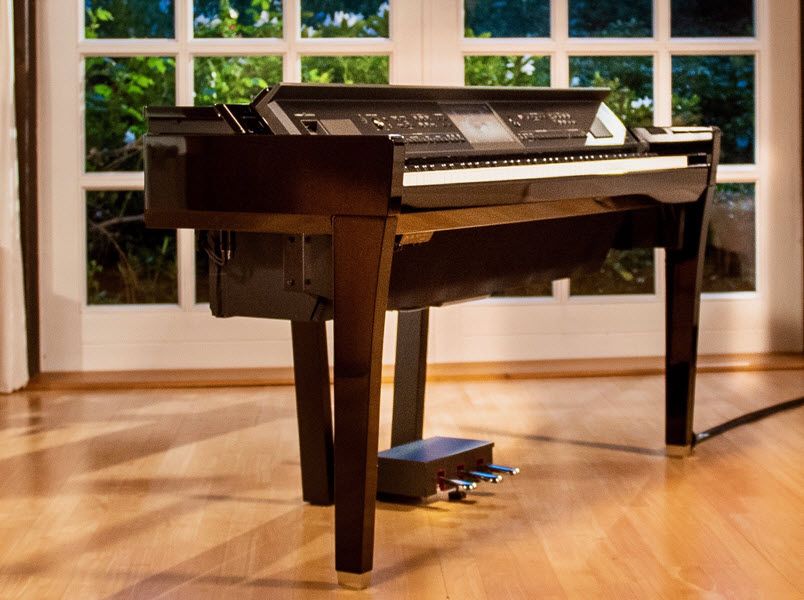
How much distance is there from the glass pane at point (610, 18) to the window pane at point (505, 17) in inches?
4.4

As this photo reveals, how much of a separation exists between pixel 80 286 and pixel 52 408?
650 mm

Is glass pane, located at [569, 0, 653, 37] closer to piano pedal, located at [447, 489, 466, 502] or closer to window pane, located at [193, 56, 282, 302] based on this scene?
window pane, located at [193, 56, 282, 302]

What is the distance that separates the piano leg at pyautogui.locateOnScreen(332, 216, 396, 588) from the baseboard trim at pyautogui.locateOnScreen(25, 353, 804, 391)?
211 centimetres

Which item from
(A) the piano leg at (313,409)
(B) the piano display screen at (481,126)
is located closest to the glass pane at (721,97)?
(B) the piano display screen at (481,126)

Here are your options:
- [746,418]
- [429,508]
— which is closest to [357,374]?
[429,508]

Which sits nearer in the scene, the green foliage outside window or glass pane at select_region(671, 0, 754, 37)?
the green foliage outside window

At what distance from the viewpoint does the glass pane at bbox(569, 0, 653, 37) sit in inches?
186

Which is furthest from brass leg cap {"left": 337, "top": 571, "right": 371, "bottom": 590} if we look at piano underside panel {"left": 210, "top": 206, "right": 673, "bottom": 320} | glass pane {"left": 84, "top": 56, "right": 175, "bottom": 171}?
glass pane {"left": 84, "top": 56, "right": 175, "bottom": 171}

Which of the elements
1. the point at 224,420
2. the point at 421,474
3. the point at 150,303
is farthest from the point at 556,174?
the point at 150,303

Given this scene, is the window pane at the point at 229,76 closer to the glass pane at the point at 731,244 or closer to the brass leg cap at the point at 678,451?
the glass pane at the point at 731,244

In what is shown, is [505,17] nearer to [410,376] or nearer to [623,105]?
[623,105]

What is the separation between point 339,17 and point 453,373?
4.24 ft

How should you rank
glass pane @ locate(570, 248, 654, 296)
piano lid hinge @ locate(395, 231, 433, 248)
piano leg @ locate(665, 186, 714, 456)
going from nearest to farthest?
piano lid hinge @ locate(395, 231, 433, 248) → piano leg @ locate(665, 186, 714, 456) → glass pane @ locate(570, 248, 654, 296)

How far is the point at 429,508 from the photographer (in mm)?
2912
